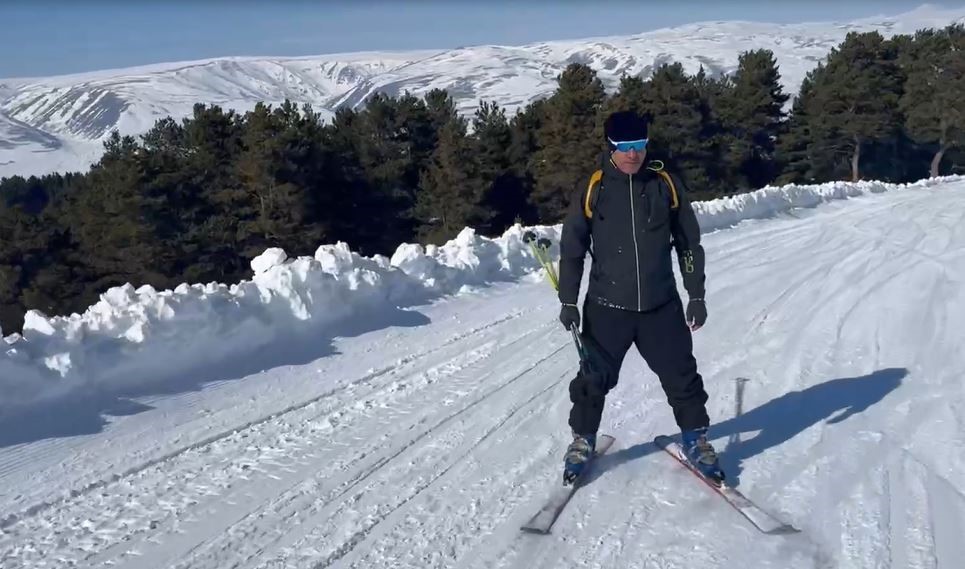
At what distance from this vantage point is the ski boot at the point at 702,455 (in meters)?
4.66

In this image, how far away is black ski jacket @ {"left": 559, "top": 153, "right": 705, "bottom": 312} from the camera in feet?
15.1

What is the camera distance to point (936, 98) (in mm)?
52594

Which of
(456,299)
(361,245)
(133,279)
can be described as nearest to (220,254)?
(133,279)

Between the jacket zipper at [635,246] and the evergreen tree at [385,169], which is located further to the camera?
the evergreen tree at [385,169]

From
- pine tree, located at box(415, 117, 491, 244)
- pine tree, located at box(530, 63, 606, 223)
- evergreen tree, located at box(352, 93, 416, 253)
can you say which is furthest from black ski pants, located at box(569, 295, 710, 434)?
pine tree, located at box(530, 63, 606, 223)

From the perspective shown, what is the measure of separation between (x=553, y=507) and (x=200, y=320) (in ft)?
12.4

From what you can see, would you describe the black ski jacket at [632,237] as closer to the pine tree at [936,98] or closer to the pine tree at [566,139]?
the pine tree at [566,139]

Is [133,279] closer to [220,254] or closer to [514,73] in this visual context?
[220,254]

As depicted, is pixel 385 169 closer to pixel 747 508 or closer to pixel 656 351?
pixel 656 351

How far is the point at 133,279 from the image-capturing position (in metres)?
29.4

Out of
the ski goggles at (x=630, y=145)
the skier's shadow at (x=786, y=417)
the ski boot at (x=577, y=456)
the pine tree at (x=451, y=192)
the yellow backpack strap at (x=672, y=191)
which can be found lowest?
the pine tree at (x=451, y=192)

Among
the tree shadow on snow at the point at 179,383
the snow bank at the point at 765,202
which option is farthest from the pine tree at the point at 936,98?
the tree shadow on snow at the point at 179,383

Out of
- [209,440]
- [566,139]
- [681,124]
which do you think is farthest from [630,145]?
[681,124]

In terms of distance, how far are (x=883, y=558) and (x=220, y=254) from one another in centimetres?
2971
